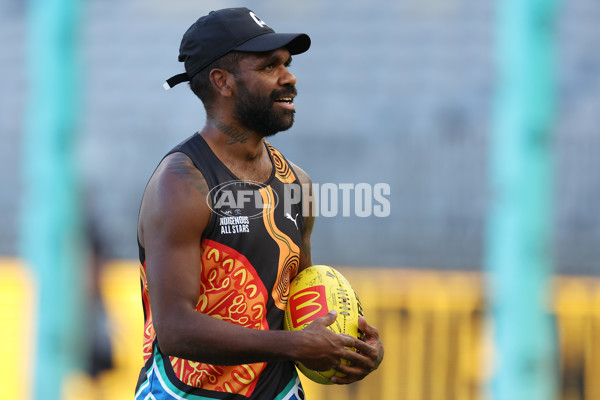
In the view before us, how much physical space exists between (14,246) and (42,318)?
6.96 feet

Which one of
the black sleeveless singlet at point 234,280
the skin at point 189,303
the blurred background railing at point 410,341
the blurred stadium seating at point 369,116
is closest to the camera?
the skin at point 189,303

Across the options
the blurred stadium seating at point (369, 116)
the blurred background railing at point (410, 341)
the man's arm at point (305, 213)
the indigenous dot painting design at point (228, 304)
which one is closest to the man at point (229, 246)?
the indigenous dot painting design at point (228, 304)

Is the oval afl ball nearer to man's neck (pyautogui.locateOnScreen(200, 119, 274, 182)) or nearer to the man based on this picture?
the man

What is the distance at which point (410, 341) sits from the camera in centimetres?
507

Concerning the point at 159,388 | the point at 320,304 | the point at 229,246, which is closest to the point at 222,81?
the point at 229,246

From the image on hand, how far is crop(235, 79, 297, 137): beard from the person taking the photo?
2.48m

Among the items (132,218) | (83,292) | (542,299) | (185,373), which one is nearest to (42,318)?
(83,292)

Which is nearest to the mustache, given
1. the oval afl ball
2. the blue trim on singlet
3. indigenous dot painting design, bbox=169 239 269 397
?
indigenous dot painting design, bbox=169 239 269 397

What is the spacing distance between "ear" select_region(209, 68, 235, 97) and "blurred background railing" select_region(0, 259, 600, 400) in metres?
2.87

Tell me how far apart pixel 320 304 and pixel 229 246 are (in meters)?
0.43

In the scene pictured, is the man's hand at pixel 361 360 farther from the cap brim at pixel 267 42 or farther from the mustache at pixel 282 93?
the cap brim at pixel 267 42

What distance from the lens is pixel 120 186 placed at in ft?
23.7

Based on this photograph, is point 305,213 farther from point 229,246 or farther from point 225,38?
point 225,38

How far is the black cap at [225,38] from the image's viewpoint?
2.44m
